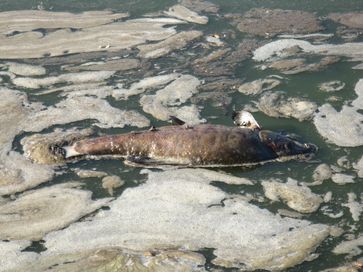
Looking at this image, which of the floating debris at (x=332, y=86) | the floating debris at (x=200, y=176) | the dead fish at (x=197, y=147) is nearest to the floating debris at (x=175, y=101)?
the dead fish at (x=197, y=147)

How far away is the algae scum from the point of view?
5.07 m

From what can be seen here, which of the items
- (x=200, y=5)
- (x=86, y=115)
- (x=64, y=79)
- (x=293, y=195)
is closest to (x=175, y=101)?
(x=86, y=115)

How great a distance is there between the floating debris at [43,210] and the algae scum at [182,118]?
0.7 inches

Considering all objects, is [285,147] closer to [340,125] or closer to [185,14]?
[340,125]

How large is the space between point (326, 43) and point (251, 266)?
6.33 meters

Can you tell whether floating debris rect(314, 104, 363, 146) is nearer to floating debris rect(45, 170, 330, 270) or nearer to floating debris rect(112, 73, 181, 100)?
floating debris rect(45, 170, 330, 270)

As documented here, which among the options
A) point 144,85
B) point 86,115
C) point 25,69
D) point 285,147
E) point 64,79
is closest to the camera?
point 285,147

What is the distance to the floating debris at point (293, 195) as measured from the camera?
220 inches

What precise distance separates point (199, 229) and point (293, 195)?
1147 millimetres

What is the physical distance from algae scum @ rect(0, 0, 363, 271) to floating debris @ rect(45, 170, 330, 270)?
0.05 feet

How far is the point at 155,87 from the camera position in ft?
28.2

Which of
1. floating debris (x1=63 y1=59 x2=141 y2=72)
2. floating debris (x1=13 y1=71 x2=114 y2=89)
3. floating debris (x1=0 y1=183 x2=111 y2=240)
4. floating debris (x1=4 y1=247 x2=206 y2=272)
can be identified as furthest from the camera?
floating debris (x1=63 y1=59 x2=141 y2=72)

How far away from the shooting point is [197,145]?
20.8ft

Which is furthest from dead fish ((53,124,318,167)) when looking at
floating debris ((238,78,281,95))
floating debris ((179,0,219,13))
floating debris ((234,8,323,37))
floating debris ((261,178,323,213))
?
floating debris ((179,0,219,13))
